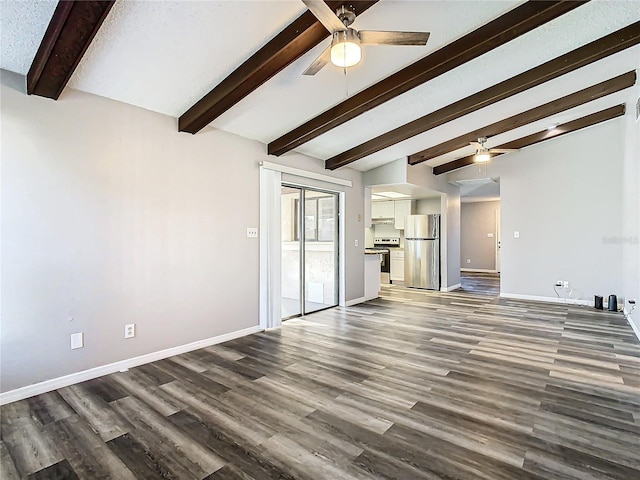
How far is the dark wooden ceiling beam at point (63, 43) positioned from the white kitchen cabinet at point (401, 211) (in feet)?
22.9

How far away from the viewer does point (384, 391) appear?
2615 mm

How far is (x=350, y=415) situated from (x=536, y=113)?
4737 mm

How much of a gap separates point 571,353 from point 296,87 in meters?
3.86

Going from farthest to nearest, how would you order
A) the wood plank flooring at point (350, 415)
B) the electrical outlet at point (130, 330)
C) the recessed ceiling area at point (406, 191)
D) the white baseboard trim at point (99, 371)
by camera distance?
the recessed ceiling area at point (406, 191) → the electrical outlet at point (130, 330) → the white baseboard trim at point (99, 371) → the wood plank flooring at point (350, 415)

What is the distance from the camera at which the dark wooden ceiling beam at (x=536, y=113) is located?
13.7ft

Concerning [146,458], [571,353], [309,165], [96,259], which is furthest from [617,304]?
[96,259]

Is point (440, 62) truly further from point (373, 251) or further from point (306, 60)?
point (373, 251)

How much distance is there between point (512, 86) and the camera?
364 cm

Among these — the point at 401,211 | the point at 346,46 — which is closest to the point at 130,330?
the point at 346,46

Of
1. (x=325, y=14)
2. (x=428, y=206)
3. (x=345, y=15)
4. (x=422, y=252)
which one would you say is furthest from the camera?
(x=428, y=206)

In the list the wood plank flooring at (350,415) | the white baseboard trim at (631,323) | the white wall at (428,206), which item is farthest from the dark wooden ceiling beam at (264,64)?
the white wall at (428,206)

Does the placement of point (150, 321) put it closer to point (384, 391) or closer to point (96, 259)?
point (96, 259)

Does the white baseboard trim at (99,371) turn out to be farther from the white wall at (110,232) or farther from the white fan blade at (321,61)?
the white fan blade at (321,61)

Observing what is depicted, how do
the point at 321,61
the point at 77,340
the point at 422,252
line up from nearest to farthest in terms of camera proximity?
1. the point at 321,61
2. the point at 77,340
3. the point at 422,252
